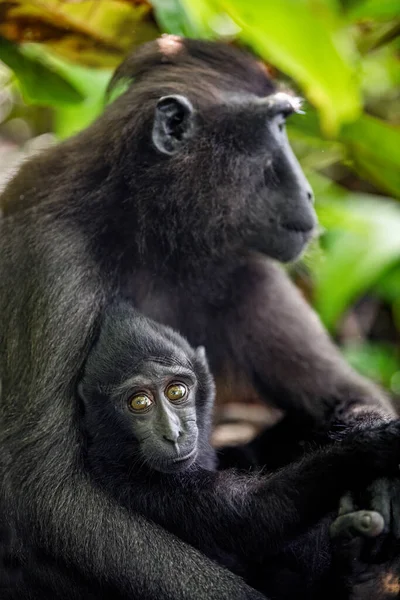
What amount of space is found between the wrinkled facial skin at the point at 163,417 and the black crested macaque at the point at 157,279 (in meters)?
0.24

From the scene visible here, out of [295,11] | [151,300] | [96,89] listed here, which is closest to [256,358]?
[151,300]

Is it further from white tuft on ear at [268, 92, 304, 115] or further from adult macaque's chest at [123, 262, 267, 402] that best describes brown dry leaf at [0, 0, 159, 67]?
adult macaque's chest at [123, 262, 267, 402]

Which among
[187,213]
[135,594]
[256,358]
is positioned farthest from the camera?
[256,358]

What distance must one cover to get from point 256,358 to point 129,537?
1632 mm

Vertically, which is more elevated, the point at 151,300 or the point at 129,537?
the point at 151,300

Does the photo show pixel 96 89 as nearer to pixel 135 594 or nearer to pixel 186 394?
pixel 186 394

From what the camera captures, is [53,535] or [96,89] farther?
[96,89]

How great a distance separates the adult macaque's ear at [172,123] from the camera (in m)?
4.16

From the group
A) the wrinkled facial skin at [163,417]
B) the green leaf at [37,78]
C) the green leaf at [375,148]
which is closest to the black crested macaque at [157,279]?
the wrinkled facial skin at [163,417]

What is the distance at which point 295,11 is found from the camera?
7.72ft

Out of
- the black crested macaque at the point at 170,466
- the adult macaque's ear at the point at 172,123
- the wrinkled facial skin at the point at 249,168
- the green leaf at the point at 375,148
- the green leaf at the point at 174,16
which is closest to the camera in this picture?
the black crested macaque at the point at 170,466

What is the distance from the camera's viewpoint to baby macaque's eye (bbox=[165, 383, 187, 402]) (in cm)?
384

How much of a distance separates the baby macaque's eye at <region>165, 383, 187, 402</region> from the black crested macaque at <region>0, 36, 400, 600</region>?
0.39 m

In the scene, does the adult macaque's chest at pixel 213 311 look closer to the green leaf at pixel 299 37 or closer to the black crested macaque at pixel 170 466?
the black crested macaque at pixel 170 466
